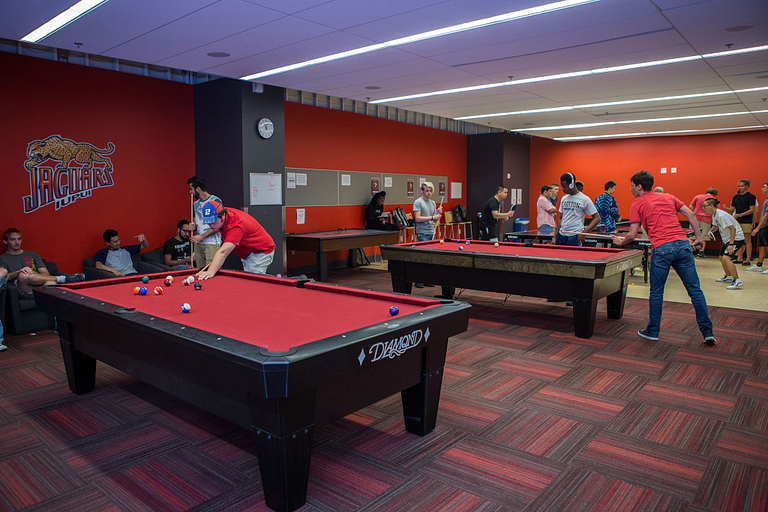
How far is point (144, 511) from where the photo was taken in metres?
2.09

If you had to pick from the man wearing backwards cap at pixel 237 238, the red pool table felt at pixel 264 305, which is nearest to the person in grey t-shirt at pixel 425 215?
the man wearing backwards cap at pixel 237 238

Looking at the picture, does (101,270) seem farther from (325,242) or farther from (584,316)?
(584,316)

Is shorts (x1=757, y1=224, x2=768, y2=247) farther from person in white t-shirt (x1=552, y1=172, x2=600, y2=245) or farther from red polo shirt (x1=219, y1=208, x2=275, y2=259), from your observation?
red polo shirt (x1=219, y1=208, x2=275, y2=259)

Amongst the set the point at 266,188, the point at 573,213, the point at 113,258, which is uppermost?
the point at 266,188

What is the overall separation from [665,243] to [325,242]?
4.24 metres

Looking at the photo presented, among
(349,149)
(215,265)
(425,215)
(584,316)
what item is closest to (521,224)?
(349,149)

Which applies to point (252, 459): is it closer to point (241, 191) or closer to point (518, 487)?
point (518, 487)

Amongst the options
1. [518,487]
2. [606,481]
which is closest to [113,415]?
[518,487]

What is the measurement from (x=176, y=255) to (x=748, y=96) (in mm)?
8129

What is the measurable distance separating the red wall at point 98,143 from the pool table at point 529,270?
3103mm

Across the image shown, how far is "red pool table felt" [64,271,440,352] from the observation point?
7.47ft

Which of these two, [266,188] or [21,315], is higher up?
[266,188]

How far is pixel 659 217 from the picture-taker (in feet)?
14.1

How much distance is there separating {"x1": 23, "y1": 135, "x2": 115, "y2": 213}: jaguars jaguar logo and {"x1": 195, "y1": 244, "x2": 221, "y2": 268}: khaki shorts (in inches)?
56.7
